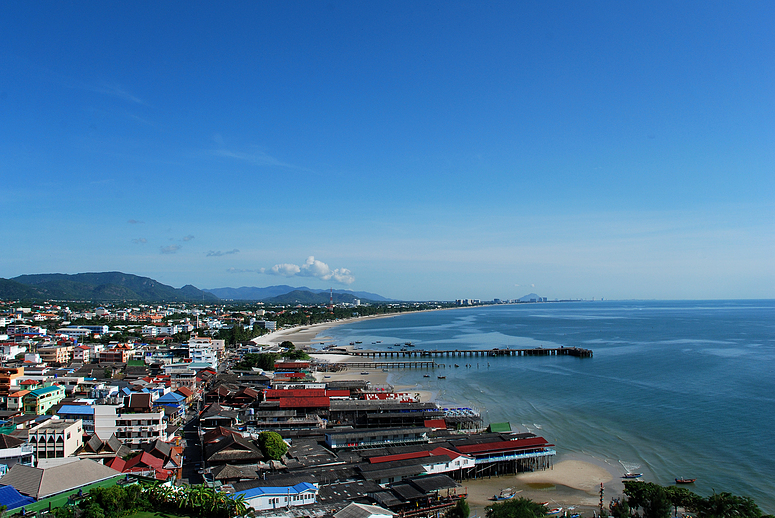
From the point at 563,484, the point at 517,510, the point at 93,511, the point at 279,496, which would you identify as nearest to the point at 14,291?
the point at 279,496

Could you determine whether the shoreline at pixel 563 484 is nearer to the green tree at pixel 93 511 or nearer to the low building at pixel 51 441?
the green tree at pixel 93 511

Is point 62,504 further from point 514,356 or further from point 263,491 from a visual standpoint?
point 514,356

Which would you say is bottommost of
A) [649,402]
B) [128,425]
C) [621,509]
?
[649,402]

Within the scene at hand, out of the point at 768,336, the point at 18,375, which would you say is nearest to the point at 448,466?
the point at 18,375

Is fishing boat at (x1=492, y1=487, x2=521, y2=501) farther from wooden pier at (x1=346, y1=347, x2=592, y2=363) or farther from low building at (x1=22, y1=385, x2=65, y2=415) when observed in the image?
wooden pier at (x1=346, y1=347, x2=592, y2=363)

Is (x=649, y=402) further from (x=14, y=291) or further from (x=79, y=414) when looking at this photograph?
(x=14, y=291)

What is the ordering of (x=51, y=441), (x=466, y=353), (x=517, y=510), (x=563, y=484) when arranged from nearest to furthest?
1. (x=517, y=510)
2. (x=51, y=441)
3. (x=563, y=484)
4. (x=466, y=353)

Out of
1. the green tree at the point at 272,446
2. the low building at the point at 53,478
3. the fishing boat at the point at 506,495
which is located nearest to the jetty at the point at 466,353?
→ the green tree at the point at 272,446

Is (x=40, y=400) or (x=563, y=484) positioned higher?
(x=40, y=400)
